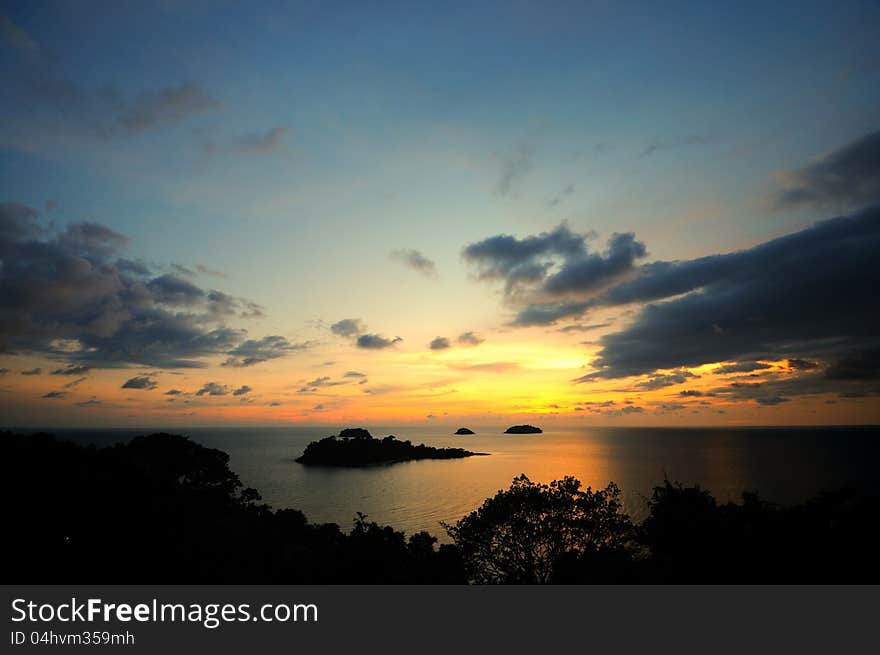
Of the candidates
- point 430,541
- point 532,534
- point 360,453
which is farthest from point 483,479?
point 532,534

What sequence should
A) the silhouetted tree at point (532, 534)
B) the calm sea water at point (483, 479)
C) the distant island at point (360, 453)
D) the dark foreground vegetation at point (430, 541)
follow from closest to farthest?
the dark foreground vegetation at point (430, 541), the silhouetted tree at point (532, 534), the calm sea water at point (483, 479), the distant island at point (360, 453)

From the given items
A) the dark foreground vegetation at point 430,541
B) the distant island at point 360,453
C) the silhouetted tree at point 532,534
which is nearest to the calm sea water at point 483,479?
the distant island at point 360,453

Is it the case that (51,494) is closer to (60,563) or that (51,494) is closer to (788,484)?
(60,563)

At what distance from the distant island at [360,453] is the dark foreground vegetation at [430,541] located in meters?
129

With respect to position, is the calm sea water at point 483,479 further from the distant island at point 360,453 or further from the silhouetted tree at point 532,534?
the silhouetted tree at point 532,534

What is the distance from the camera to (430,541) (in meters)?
31.5

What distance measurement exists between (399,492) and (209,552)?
3465 inches

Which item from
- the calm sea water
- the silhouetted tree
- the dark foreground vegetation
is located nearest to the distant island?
the calm sea water

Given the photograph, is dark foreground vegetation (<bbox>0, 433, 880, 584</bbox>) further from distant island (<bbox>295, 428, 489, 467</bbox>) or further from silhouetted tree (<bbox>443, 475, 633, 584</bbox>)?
distant island (<bbox>295, 428, 489, 467</bbox>)

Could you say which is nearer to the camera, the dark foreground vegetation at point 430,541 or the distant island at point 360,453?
the dark foreground vegetation at point 430,541

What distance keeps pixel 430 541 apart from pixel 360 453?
141 metres

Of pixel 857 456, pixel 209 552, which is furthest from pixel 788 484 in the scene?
pixel 209 552

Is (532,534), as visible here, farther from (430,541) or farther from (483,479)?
(483,479)

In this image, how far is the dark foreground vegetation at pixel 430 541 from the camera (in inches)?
764
